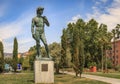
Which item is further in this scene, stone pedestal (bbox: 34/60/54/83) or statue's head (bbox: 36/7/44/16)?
statue's head (bbox: 36/7/44/16)

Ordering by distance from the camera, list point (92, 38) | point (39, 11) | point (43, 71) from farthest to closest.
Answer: point (92, 38)
point (39, 11)
point (43, 71)

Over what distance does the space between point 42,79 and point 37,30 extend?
3228 mm

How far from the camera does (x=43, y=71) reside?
62.5 ft

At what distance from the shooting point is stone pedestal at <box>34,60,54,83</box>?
1891 cm

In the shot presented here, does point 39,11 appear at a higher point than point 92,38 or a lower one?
lower

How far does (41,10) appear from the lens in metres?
19.6

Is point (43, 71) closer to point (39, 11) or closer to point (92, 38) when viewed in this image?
point (39, 11)

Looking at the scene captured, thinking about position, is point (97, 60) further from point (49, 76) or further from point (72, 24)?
point (49, 76)

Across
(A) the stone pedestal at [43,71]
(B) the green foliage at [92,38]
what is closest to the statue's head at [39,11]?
(A) the stone pedestal at [43,71]

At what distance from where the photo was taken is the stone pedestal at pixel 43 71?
62.0ft

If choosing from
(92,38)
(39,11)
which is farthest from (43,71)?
(92,38)

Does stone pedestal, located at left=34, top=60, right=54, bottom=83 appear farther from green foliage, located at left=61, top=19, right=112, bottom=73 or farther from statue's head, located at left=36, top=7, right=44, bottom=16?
green foliage, located at left=61, top=19, right=112, bottom=73

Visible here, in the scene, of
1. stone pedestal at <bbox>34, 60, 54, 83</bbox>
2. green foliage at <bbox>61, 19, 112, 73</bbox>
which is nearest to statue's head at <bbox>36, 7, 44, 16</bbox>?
stone pedestal at <bbox>34, 60, 54, 83</bbox>

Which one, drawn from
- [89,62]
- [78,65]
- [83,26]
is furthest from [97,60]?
[78,65]
